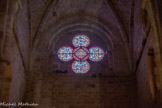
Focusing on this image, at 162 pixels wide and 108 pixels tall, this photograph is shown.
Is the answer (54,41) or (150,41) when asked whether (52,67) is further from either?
(150,41)

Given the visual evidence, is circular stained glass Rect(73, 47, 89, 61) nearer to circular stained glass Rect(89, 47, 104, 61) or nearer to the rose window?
the rose window

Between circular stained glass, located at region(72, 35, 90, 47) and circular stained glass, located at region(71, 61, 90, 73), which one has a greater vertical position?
circular stained glass, located at region(72, 35, 90, 47)

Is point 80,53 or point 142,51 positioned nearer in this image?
point 142,51

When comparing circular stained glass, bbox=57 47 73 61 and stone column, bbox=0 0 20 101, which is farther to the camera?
circular stained glass, bbox=57 47 73 61

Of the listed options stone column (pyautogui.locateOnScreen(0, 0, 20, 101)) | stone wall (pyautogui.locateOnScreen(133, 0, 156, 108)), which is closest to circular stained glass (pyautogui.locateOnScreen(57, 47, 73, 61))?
stone wall (pyautogui.locateOnScreen(133, 0, 156, 108))

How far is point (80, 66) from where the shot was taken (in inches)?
579

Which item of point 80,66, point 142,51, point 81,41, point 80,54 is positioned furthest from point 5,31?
point 81,41

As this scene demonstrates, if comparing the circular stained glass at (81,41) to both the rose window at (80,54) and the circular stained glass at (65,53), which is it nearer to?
the rose window at (80,54)

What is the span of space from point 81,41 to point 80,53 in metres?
0.61

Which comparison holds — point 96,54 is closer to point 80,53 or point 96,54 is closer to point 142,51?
point 80,53

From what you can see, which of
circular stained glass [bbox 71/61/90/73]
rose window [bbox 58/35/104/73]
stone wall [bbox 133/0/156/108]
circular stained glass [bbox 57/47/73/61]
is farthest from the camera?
circular stained glass [bbox 57/47/73/61]

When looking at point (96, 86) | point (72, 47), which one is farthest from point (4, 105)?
point (72, 47)

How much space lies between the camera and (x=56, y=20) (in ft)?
49.6

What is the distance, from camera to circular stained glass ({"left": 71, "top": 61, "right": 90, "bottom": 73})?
14.6m
